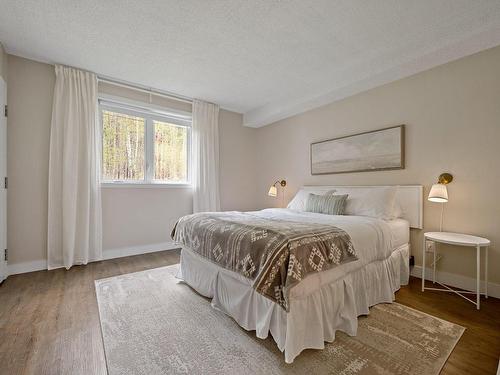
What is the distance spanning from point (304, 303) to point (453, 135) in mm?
2403

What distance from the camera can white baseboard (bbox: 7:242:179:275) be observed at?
2695mm

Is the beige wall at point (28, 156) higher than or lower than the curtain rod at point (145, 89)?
lower

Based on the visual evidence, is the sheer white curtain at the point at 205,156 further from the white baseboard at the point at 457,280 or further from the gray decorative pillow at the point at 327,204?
the white baseboard at the point at 457,280

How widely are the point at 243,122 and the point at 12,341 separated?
14.1ft

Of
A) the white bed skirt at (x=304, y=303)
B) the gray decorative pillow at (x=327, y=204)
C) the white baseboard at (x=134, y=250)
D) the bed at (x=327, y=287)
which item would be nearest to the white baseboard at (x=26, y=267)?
the white baseboard at (x=134, y=250)

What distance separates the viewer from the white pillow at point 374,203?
97.1 inches

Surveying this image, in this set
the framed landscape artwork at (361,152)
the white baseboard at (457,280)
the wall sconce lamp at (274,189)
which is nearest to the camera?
the white baseboard at (457,280)

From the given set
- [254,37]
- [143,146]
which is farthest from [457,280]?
[143,146]

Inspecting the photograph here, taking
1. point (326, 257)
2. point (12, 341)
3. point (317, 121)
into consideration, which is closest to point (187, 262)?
point (12, 341)

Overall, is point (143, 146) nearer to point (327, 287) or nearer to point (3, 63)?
point (3, 63)

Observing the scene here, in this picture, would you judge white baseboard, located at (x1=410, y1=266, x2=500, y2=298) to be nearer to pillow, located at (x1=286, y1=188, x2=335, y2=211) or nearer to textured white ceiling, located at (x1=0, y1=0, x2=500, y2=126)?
pillow, located at (x1=286, y1=188, x2=335, y2=211)

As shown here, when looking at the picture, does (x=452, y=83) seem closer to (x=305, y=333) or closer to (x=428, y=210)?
(x=428, y=210)

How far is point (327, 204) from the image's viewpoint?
2.80m

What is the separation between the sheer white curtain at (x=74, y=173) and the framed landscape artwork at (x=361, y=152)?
3272mm
